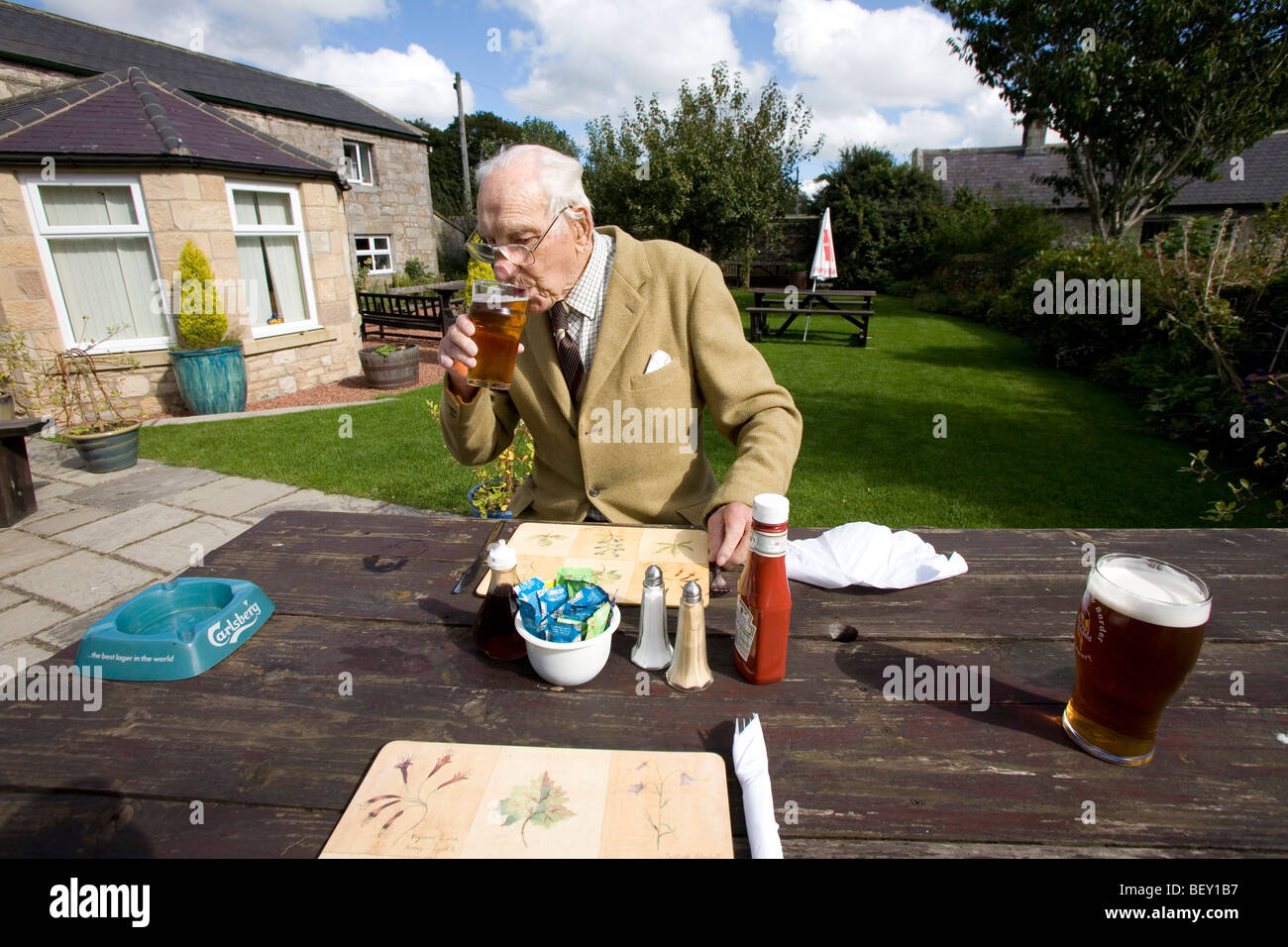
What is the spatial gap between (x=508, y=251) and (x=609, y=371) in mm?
499

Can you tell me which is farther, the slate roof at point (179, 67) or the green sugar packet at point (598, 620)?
the slate roof at point (179, 67)

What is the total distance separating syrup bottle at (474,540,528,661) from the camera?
1375 mm

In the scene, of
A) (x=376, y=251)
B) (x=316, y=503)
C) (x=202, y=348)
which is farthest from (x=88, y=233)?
(x=376, y=251)

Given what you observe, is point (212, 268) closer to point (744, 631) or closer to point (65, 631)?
point (65, 631)

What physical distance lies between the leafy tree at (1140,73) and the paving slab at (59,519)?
15.1m

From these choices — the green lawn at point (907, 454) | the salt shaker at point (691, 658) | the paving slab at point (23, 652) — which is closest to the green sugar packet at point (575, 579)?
the salt shaker at point (691, 658)

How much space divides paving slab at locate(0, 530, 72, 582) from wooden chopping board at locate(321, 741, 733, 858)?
4666 millimetres

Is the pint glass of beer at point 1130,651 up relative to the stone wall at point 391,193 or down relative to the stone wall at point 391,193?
down

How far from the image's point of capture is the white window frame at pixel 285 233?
27.9 ft

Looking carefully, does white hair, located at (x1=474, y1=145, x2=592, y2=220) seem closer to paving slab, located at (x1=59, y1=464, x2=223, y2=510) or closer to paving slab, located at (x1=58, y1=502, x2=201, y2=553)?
paving slab, located at (x1=58, y1=502, x2=201, y2=553)

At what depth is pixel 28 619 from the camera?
356cm

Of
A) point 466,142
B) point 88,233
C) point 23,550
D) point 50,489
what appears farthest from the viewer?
point 466,142

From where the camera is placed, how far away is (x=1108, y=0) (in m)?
10.9

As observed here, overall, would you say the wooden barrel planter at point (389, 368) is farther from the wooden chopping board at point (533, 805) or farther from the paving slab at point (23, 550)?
the wooden chopping board at point (533, 805)
